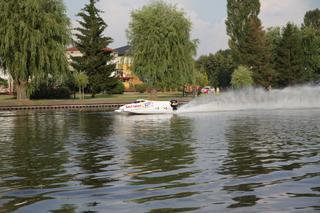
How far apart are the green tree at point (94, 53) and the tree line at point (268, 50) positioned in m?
30.3

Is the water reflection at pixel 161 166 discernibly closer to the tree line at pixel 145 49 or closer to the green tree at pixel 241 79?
the tree line at pixel 145 49

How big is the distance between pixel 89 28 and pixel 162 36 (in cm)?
1989

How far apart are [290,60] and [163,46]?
42.9 m

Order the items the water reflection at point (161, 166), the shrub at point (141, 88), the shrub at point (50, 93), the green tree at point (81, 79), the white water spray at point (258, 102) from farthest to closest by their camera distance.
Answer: the shrub at point (141, 88)
the shrub at point (50, 93)
the green tree at point (81, 79)
the white water spray at point (258, 102)
the water reflection at point (161, 166)

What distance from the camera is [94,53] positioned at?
338 ft

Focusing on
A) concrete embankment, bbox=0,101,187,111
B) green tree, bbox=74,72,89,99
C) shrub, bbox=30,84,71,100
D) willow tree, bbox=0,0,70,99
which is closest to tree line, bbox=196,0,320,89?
green tree, bbox=74,72,89,99

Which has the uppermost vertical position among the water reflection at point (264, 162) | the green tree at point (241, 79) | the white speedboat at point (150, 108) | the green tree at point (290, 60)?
the green tree at point (290, 60)

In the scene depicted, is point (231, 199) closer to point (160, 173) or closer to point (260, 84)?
point (160, 173)

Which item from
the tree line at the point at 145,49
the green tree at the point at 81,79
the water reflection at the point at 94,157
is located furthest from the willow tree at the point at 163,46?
the water reflection at the point at 94,157

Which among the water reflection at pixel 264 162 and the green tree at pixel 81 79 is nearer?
the water reflection at pixel 264 162

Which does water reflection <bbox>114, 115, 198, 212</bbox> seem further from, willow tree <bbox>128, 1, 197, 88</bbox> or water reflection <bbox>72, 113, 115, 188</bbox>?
willow tree <bbox>128, 1, 197, 88</bbox>

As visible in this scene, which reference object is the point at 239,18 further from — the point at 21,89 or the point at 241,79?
the point at 21,89

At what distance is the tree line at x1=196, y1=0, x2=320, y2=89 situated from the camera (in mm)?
121562

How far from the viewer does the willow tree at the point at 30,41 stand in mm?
75688
